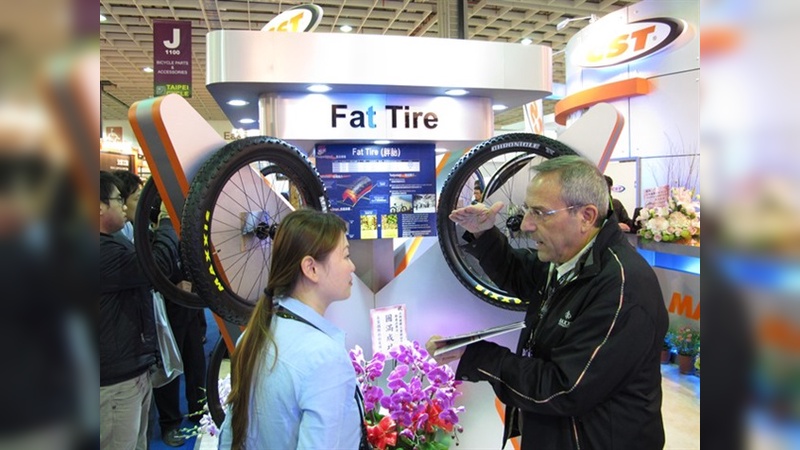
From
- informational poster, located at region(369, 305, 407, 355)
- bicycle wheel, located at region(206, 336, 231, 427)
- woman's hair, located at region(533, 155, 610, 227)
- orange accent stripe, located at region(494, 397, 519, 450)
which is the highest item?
woman's hair, located at region(533, 155, 610, 227)

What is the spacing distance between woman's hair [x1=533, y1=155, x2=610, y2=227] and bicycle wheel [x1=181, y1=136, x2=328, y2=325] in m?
1.18

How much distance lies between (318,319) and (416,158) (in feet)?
7.05

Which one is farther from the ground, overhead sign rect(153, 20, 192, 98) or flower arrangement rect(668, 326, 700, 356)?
overhead sign rect(153, 20, 192, 98)

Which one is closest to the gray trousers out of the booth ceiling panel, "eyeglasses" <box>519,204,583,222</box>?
"eyeglasses" <box>519,204,583,222</box>

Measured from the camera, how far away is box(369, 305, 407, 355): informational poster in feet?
8.99

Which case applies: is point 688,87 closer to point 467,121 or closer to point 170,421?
point 467,121


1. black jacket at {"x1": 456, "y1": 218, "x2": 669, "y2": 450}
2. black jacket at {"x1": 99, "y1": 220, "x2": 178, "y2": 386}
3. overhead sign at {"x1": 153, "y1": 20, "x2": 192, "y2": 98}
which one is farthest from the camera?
overhead sign at {"x1": 153, "y1": 20, "x2": 192, "y2": 98}

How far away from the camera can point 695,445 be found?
3969 millimetres

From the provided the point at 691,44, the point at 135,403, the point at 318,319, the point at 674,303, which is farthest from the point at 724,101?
the point at 691,44

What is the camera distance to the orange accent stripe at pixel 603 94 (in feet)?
25.8

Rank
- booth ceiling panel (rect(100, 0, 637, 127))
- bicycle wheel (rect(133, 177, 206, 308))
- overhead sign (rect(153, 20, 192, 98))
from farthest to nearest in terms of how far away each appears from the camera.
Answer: booth ceiling panel (rect(100, 0, 637, 127))
overhead sign (rect(153, 20, 192, 98))
bicycle wheel (rect(133, 177, 206, 308))

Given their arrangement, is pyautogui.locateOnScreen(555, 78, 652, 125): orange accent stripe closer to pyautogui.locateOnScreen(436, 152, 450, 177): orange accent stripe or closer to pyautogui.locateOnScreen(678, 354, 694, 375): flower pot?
pyautogui.locateOnScreen(678, 354, 694, 375): flower pot

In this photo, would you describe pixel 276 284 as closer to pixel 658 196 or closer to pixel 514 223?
pixel 514 223

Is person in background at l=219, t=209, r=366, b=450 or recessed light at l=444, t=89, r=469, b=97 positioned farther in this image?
recessed light at l=444, t=89, r=469, b=97
